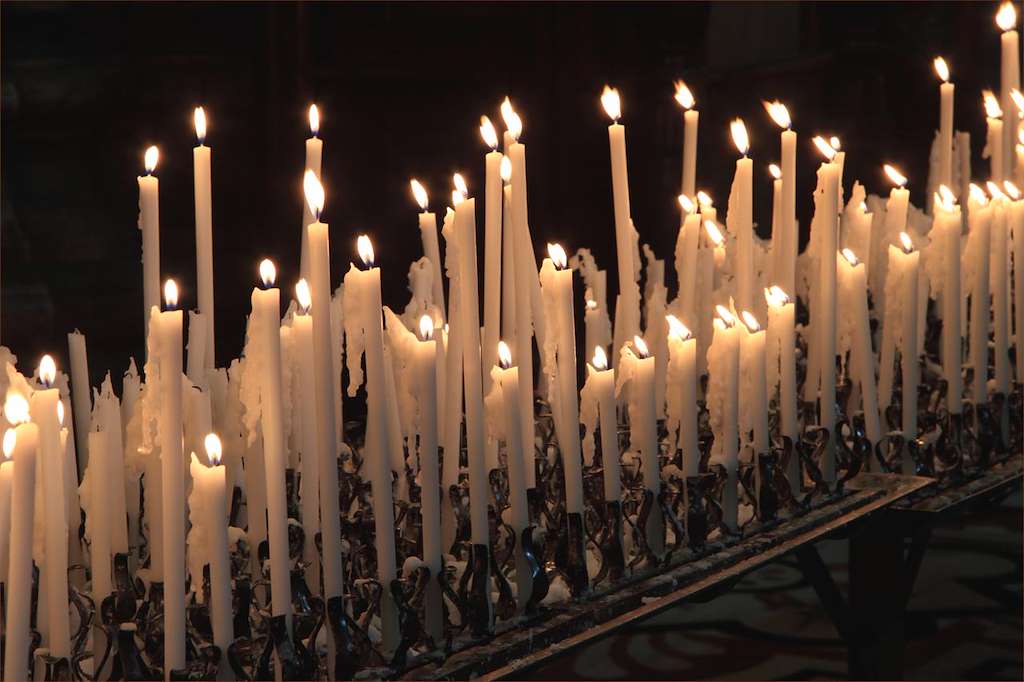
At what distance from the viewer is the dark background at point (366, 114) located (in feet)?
8.85

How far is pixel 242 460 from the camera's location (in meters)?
1.36

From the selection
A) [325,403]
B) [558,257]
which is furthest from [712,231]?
[325,403]

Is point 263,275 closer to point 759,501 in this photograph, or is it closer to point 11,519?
point 11,519

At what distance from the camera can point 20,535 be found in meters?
1.00

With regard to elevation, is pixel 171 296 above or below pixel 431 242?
below

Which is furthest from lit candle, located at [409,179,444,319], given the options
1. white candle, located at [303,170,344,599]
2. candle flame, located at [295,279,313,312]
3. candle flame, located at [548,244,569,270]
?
white candle, located at [303,170,344,599]

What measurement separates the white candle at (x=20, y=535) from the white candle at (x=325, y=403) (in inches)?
8.3

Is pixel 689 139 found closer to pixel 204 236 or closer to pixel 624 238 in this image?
pixel 624 238

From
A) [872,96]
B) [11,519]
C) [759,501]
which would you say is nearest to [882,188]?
[872,96]

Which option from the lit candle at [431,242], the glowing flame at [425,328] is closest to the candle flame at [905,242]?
the lit candle at [431,242]

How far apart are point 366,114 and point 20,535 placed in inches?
82.6

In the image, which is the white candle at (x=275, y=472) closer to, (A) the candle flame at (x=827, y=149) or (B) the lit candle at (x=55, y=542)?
(B) the lit candle at (x=55, y=542)

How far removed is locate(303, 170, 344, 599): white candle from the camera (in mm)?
1110

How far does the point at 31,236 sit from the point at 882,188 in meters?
→ 2.18
